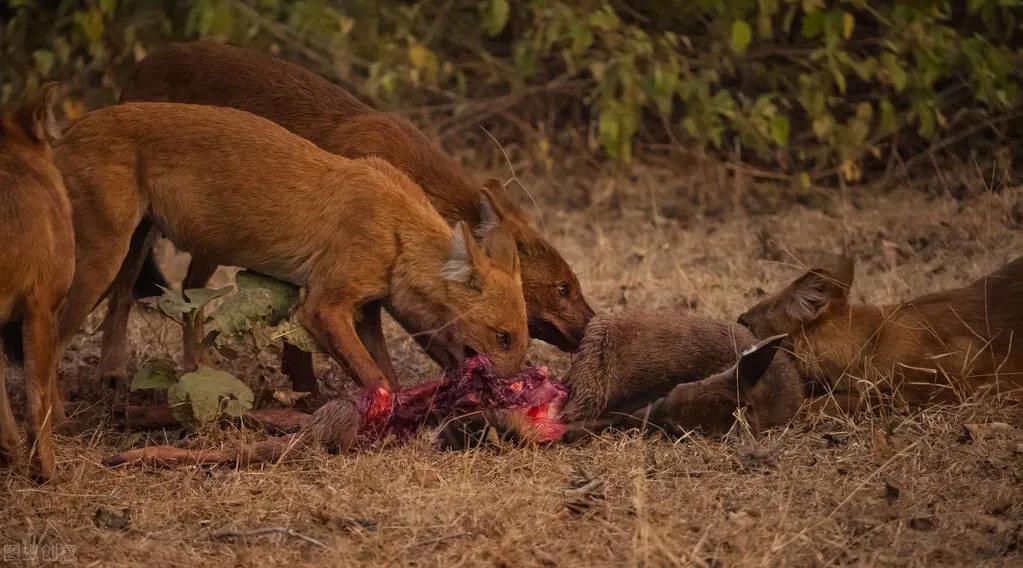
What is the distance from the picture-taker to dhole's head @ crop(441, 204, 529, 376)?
525 centimetres

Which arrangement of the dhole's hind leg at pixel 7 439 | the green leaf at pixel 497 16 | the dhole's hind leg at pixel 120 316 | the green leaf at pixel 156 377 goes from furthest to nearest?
1. the green leaf at pixel 497 16
2. the dhole's hind leg at pixel 120 316
3. the green leaf at pixel 156 377
4. the dhole's hind leg at pixel 7 439

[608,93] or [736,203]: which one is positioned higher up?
[608,93]

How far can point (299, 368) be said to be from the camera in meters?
5.64

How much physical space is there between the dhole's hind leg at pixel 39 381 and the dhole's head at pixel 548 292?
2028mm

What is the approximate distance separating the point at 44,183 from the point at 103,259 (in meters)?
0.52

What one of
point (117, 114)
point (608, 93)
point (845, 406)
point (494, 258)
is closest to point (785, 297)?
point (845, 406)

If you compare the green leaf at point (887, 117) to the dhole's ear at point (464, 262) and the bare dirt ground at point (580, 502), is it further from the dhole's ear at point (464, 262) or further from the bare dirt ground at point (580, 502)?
the dhole's ear at point (464, 262)

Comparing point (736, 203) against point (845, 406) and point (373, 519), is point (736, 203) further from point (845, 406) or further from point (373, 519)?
point (373, 519)

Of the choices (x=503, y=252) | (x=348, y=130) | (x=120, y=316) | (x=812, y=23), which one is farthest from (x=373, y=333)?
(x=812, y=23)

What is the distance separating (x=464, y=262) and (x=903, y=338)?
1770 mm

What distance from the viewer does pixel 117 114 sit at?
17.6 feet

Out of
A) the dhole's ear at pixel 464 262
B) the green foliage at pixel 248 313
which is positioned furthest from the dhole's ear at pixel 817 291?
the green foliage at pixel 248 313

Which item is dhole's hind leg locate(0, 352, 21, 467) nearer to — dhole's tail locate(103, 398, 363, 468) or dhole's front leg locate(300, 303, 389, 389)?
dhole's tail locate(103, 398, 363, 468)

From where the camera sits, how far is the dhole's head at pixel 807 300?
5230 millimetres
